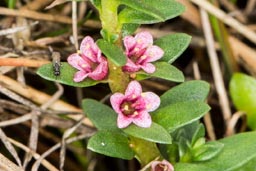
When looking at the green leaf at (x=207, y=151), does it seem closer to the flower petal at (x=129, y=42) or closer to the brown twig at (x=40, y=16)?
the flower petal at (x=129, y=42)

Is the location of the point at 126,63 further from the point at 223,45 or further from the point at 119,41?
the point at 223,45

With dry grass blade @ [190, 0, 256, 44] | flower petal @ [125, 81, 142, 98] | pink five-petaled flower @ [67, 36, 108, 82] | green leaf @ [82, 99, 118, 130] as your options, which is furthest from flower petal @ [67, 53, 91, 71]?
dry grass blade @ [190, 0, 256, 44]

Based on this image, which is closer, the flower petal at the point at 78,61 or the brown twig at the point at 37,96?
the flower petal at the point at 78,61

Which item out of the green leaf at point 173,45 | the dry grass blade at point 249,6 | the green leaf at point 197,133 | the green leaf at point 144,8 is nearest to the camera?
the green leaf at point 144,8

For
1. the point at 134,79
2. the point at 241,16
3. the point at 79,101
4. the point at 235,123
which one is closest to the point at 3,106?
the point at 79,101

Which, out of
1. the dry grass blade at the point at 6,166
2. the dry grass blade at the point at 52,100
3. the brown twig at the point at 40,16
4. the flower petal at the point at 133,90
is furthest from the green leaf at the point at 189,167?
the brown twig at the point at 40,16

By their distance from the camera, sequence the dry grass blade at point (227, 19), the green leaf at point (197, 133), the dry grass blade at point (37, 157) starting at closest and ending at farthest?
the green leaf at point (197, 133) → the dry grass blade at point (37, 157) → the dry grass blade at point (227, 19)

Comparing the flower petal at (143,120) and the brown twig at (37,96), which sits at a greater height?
the flower petal at (143,120)

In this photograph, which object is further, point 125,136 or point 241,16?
point 241,16
